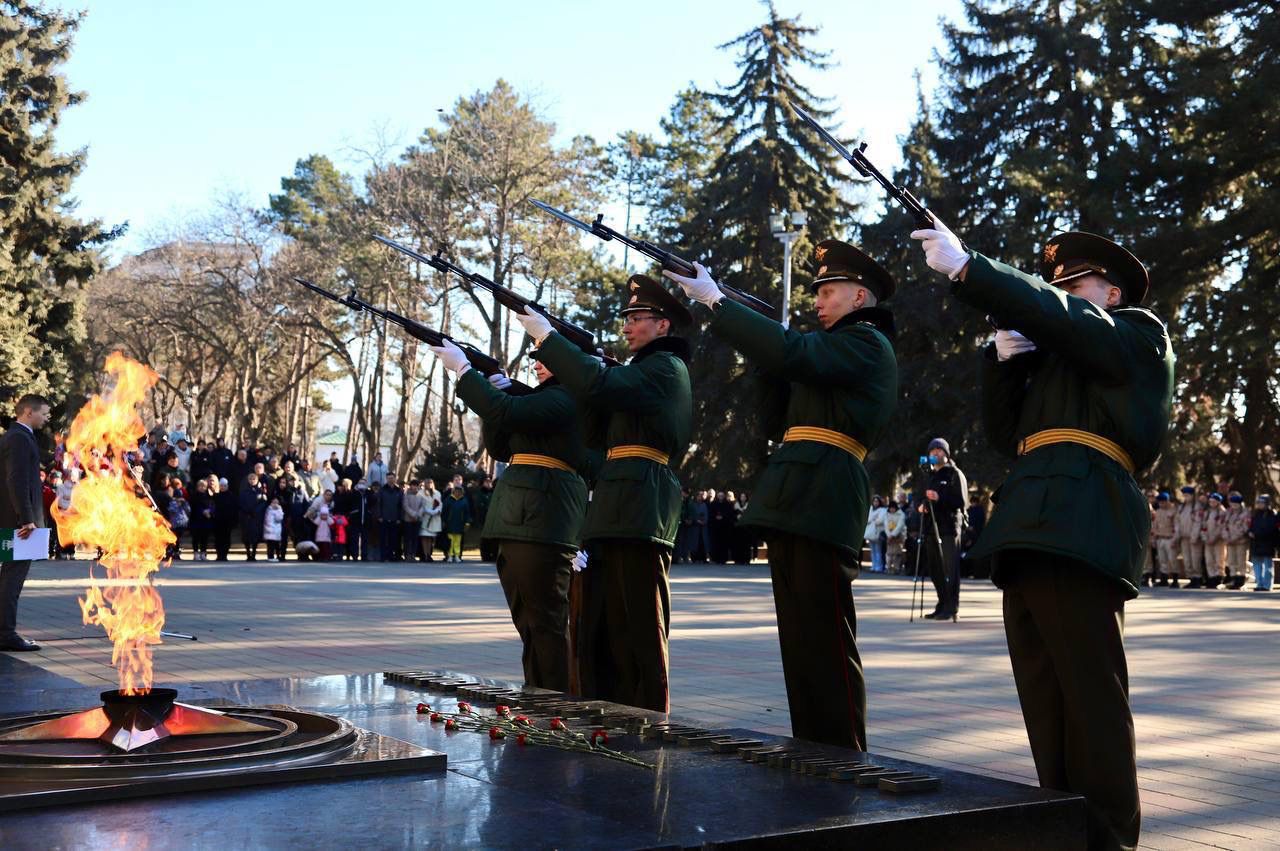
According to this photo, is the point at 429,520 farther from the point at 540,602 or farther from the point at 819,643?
the point at 819,643

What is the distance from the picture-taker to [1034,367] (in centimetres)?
468

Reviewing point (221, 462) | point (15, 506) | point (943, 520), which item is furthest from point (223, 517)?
point (15, 506)

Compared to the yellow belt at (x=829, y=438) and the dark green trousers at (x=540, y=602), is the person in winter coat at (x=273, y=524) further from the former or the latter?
the yellow belt at (x=829, y=438)

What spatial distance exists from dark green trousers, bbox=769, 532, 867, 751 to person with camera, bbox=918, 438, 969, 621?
10.3 metres

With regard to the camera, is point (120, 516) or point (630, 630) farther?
point (630, 630)

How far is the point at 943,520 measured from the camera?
1572cm

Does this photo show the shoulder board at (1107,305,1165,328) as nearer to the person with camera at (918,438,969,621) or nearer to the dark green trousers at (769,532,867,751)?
the dark green trousers at (769,532,867,751)

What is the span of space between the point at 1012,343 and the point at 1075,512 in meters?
0.60

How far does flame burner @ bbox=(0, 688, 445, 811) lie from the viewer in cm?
355

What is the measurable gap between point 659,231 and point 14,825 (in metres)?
44.2

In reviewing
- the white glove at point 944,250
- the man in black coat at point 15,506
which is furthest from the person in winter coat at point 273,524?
the white glove at point 944,250

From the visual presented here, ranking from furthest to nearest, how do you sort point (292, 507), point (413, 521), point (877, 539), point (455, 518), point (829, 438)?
point (877, 539), point (455, 518), point (413, 521), point (292, 507), point (829, 438)

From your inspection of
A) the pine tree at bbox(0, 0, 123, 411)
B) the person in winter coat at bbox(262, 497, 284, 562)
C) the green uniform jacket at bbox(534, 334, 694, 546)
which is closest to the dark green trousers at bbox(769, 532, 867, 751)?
the green uniform jacket at bbox(534, 334, 694, 546)

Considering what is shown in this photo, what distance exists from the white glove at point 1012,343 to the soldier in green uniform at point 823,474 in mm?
876
